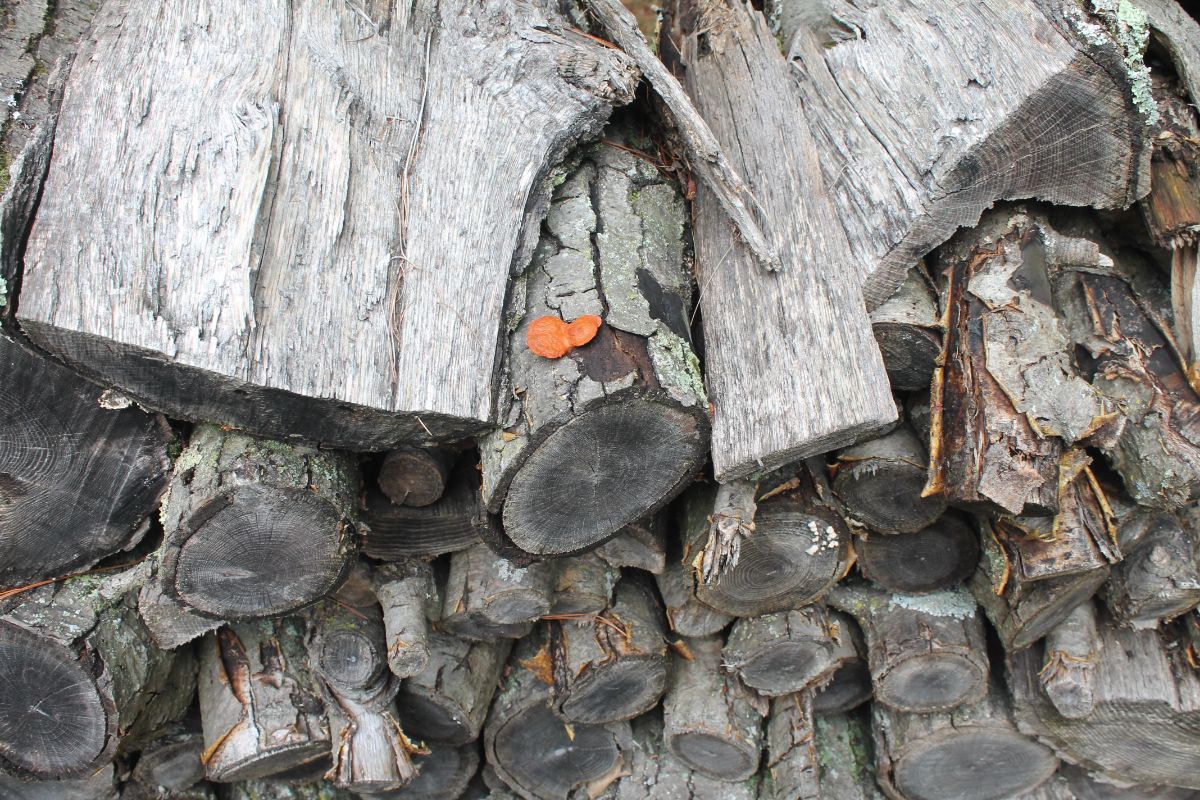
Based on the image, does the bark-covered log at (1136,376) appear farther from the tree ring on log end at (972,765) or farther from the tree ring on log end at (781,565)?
the tree ring on log end at (972,765)

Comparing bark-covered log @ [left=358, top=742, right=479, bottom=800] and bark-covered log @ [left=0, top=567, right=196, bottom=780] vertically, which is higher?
bark-covered log @ [left=0, top=567, right=196, bottom=780]

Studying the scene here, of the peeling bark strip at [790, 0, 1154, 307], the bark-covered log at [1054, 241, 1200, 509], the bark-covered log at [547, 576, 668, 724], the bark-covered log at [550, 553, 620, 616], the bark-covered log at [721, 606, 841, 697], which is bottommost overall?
the bark-covered log at [547, 576, 668, 724]

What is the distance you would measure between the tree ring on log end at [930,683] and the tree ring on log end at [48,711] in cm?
227

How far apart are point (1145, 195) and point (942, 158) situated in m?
0.67

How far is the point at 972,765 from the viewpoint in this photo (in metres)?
2.81

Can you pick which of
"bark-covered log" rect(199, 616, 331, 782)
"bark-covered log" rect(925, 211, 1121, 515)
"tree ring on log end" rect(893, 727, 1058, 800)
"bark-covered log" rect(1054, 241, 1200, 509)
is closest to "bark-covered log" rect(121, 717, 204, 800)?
"bark-covered log" rect(199, 616, 331, 782)

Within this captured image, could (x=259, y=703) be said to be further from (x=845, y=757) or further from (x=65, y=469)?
(x=845, y=757)

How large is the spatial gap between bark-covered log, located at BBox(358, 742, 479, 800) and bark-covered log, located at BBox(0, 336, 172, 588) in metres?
1.26

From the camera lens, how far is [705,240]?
7.95 feet

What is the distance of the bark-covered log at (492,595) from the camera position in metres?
2.47

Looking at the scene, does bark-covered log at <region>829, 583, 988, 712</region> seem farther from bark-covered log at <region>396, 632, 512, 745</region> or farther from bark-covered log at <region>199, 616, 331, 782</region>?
bark-covered log at <region>199, 616, 331, 782</region>

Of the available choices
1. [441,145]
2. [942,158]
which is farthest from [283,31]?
[942,158]

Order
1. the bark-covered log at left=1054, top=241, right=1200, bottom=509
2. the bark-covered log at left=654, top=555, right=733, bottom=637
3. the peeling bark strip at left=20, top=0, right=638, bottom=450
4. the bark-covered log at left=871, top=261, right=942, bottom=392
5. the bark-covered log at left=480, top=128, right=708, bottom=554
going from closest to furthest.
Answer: the peeling bark strip at left=20, top=0, right=638, bottom=450
the bark-covered log at left=480, top=128, right=708, bottom=554
the bark-covered log at left=1054, top=241, right=1200, bottom=509
the bark-covered log at left=871, top=261, right=942, bottom=392
the bark-covered log at left=654, top=555, right=733, bottom=637

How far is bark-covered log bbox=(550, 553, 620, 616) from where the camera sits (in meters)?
2.63
